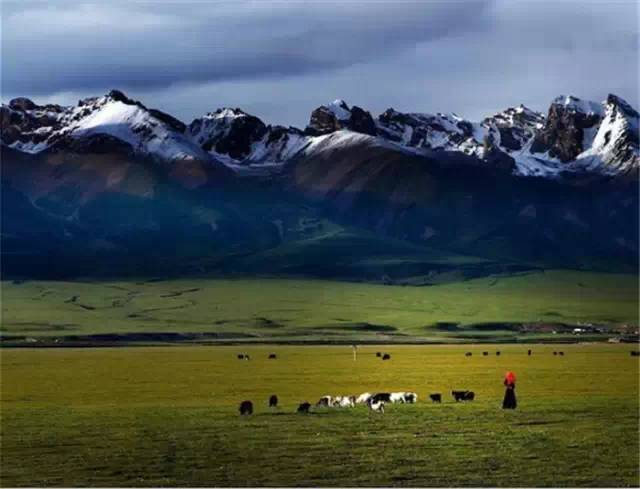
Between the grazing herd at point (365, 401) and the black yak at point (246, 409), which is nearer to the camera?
the black yak at point (246, 409)

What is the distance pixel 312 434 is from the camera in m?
46.0

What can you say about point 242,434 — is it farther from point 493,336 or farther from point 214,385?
point 493,336

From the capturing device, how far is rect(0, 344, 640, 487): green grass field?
123ft

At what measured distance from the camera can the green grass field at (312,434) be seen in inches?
1471

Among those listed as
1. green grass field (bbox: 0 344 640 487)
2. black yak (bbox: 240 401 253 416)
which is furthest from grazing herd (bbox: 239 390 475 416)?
green grass field (bbox: 0 344 640 487)

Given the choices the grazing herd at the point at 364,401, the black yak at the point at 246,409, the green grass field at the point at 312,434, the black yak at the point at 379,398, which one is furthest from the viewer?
the black yak at the point at 379,398

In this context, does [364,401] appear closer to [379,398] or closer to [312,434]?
[379,398]

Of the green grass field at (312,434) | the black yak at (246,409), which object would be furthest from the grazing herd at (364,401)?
the green grass field at (312,434)

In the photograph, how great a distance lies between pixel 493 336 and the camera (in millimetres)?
199500

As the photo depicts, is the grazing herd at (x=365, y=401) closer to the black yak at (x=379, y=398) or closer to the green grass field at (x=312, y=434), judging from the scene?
the black yak at (x=379, y=398)

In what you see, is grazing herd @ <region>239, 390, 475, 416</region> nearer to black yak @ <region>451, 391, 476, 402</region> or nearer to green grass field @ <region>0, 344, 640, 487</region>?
black yak @ <region>451, 391, 476, 402</region>

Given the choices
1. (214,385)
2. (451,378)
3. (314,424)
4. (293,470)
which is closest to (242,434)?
(314,424)

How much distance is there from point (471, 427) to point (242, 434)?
8458 mm

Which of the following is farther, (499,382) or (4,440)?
(499,382)
